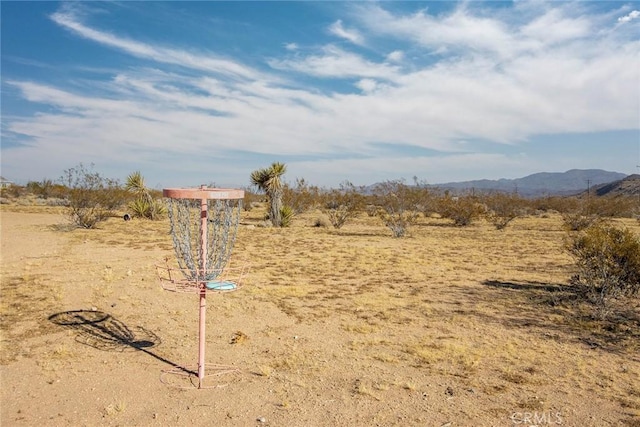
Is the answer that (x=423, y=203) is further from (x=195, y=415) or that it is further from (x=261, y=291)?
(x=195, y=415)

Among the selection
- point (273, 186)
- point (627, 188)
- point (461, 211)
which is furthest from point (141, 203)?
point (627, 188)

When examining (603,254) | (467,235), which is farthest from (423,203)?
(603,254)

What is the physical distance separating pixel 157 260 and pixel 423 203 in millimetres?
17160

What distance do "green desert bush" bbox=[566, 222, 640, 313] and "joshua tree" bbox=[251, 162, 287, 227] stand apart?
686 inches

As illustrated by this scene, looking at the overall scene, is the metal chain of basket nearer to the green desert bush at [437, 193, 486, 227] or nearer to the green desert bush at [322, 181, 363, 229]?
the green desert bush at [322, 181, 363, 229]

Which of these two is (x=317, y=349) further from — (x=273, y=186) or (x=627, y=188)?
(x=627, y=188)

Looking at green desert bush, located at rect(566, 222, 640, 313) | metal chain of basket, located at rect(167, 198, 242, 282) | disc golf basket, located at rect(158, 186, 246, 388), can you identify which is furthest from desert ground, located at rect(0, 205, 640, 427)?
metal chain of basket, located at rect(167, 198, 242, 282)

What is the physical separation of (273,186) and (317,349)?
19.3 metres

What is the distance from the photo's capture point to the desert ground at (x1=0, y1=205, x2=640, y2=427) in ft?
15.7

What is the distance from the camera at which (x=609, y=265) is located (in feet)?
29.8

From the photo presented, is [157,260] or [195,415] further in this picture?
[157,260]

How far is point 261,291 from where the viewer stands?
392 inches

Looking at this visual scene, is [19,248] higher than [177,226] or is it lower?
lower

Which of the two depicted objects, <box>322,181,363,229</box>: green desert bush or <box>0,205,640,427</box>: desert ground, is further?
<box>322,181,363,229</box>: green desert bush
